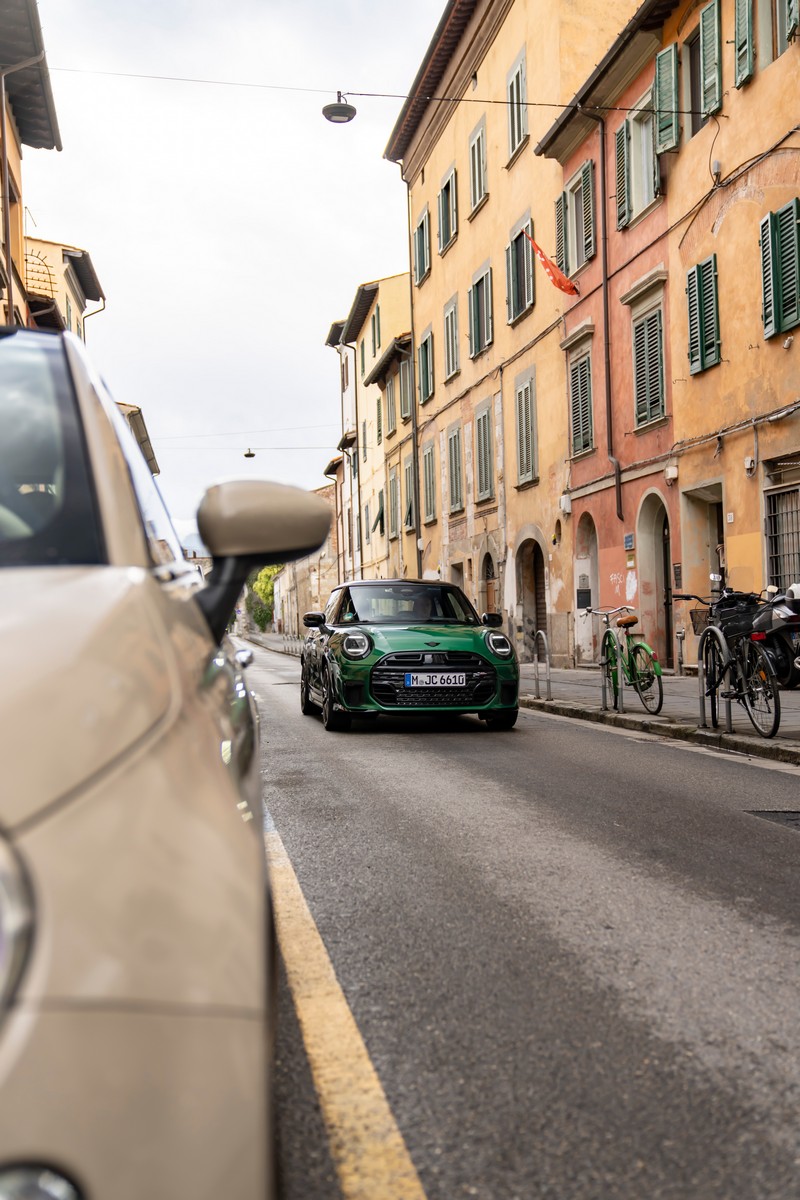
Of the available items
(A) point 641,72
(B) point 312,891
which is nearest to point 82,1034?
(B) point 312,891

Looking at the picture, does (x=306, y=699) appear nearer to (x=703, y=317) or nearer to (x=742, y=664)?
(x=742, y=664)

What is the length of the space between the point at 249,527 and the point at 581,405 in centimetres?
2070

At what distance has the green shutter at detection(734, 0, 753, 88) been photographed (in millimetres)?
15023

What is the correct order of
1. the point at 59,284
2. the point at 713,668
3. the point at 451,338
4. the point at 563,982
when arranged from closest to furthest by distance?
the point at 563,982 < the point at 713,668 < the point at 451,338 < the point at 59,284

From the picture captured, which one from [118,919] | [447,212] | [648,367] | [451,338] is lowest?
[118,919]

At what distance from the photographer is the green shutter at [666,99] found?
57.6ft

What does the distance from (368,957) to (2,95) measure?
2459 centimetres

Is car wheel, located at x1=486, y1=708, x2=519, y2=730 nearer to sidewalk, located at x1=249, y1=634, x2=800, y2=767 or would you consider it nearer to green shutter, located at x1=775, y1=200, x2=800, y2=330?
sidewalk, located at x1=249, y1=634, x2=800, y2=767

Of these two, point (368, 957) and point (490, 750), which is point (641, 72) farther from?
point (368, 957)

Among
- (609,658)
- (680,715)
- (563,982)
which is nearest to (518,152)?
(609,658)

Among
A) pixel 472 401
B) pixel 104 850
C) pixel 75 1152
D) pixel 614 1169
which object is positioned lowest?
pixel 614 1169

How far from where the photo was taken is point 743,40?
1519 cm

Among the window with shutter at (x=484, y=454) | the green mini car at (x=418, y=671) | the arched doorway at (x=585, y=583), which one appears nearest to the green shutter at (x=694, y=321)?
the arched doorway at (x=585, y=583)

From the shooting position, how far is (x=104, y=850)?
3.78ft
